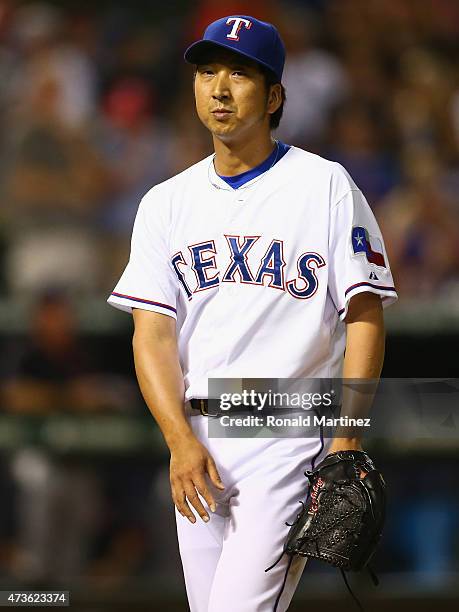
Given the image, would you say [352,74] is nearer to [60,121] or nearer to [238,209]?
[60,121]

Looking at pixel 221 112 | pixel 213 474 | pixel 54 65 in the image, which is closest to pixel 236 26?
pixel 221 112

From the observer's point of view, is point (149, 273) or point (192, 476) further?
point (149, 273)

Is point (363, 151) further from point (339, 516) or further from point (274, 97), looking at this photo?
point (339, 516)

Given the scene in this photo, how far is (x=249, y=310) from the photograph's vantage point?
2.48 meters

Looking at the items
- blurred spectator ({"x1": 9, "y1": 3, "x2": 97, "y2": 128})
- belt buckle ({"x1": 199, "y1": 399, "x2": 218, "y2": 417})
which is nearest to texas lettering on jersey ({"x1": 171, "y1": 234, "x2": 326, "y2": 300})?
belt buckle ({"x1": 199, "y1": 399, "x2": 218, "y2": 417})

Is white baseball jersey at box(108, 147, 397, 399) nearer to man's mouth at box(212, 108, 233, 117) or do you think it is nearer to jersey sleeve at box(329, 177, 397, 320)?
jersey sleeve at box(329, 177, 397, 320)

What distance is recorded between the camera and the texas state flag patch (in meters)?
2.45

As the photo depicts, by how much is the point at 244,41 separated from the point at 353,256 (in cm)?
53

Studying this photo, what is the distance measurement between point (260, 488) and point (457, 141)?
159 inches

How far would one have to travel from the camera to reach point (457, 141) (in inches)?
238

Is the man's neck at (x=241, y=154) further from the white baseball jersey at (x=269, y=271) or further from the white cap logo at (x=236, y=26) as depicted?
the white cap logo at (x=236, y=26)

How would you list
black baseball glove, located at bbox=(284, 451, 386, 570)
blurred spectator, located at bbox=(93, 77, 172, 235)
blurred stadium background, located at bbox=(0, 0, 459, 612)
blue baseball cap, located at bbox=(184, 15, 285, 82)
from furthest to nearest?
blurred spectator, located at bbox=(93, 77, 172, 235) < blurred stadium background, located at bbox=(0, 0, 459, 612) < blue baseball cap, located at bbox=(184, 15, 285, 82) < black baseball glove, located at bbox=(284, 451, 386, 570)

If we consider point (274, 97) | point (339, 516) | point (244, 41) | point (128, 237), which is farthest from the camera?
point (128, 237)

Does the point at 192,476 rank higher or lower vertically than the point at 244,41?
lower
